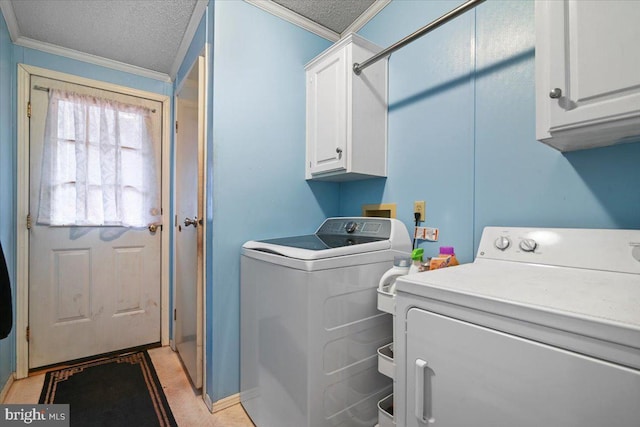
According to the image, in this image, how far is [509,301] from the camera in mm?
683

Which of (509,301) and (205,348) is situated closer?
(509,301)

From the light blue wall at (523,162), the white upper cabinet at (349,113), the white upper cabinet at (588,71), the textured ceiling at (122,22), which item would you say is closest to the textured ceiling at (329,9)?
the textured ceiling at (122,22)

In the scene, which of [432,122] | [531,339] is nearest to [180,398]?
[531,339]

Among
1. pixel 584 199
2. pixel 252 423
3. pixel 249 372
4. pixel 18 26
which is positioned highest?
pixel 18 26

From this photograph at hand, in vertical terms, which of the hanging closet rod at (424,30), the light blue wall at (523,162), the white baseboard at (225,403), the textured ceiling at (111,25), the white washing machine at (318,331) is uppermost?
the textured ceiling at (111,25)

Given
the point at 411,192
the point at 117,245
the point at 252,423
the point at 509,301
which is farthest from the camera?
the point at 117,245

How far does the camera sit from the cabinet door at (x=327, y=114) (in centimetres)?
173

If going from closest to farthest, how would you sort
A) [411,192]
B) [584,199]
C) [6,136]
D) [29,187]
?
1. [584,199]
2. [411,192]
3. [6,136]
4. [29,187]

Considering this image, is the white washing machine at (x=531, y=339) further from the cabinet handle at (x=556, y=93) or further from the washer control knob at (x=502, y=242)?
the cabinet handle at (x=556, y=93)

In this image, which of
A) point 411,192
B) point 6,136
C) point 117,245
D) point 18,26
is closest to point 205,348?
point 117,245

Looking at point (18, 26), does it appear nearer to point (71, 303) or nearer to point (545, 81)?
point (71, 303)

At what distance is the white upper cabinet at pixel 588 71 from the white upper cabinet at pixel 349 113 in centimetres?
93

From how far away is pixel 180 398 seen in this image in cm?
182

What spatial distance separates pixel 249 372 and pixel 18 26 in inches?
113
